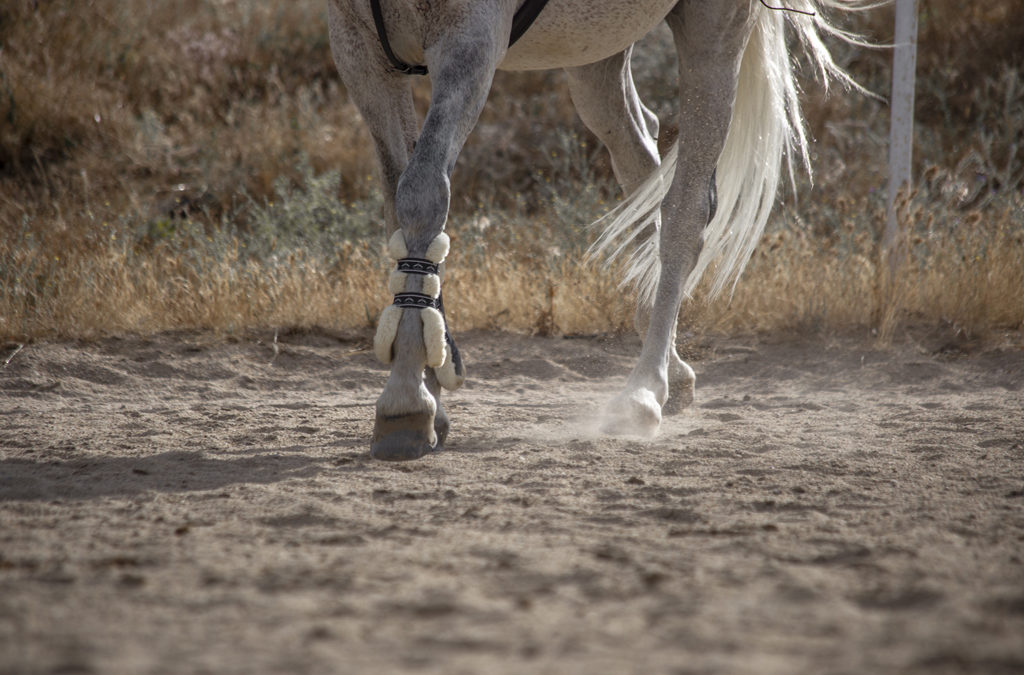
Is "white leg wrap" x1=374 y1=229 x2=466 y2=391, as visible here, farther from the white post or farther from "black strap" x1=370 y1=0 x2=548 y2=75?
the white post

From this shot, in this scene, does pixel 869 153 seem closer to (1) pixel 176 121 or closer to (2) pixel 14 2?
(1) pixel 176 121

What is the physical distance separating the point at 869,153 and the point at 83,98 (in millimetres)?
7391

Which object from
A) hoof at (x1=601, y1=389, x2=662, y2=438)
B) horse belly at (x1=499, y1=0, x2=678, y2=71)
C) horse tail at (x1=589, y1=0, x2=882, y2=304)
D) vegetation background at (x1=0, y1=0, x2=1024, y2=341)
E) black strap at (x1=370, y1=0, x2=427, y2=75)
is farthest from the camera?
vegetation background at (x1=0, y1=0, x2=1024, y2=341)

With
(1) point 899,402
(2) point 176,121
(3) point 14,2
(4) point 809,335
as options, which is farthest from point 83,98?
(1) point 899,402

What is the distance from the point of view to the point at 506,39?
2943 millimetres

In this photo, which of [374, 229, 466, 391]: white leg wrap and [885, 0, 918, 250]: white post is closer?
[374, 229, 466, 391]: white leg wrap

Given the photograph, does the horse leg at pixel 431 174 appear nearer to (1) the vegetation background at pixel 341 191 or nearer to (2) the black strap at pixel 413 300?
(2) the black strap at pixel 413 300

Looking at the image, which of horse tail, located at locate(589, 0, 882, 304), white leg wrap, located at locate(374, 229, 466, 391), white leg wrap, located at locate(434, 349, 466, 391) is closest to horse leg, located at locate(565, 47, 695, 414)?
horse tail, located at locate(589, 0, 882, 304)

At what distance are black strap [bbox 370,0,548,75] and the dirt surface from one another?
1.29 metres

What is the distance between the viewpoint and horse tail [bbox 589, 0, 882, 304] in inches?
161

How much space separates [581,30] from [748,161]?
55.2 inches

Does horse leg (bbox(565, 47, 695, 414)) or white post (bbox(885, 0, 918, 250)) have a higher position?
white post (bbox(885, 0, 918, 250))

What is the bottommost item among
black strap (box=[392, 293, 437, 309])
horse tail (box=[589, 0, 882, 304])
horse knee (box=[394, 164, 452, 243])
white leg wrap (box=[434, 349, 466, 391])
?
white leg wrap (box=[434, 349, 466, 391])

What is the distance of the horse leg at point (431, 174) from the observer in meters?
2.77
